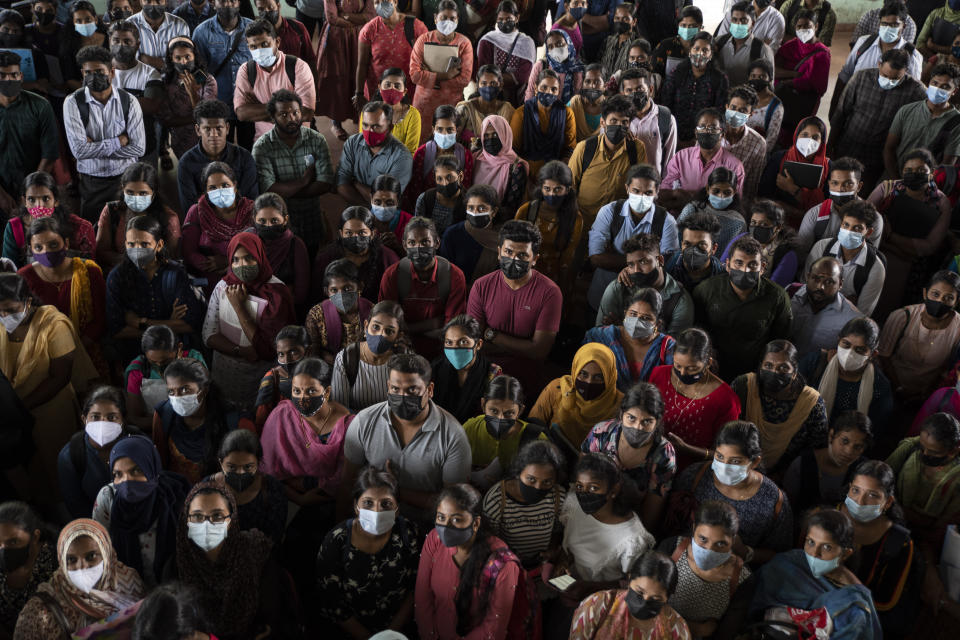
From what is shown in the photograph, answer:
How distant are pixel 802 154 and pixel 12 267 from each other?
5.51 meters

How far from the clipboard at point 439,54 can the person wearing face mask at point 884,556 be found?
499cm

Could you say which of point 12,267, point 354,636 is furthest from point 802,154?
point 12,267

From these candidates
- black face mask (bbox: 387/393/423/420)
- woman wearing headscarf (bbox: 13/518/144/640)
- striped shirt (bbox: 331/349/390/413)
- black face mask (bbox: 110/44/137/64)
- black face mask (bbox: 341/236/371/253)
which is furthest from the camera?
black face mask (bbox: 110/44/137/64)

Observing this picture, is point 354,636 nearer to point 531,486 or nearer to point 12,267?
point 531,486

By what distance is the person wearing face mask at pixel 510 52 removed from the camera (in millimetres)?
7859

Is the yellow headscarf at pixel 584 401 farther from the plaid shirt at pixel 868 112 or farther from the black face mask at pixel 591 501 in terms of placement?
the plaid shirt at pixel 868 112

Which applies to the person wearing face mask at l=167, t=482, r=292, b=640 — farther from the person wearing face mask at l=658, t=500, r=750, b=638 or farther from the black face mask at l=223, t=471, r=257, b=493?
the person wearing face mask at l=658, t=500, r=750, b=638

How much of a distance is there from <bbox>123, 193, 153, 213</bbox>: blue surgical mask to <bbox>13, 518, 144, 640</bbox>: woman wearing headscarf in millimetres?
2682

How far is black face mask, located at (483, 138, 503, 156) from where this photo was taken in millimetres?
6426

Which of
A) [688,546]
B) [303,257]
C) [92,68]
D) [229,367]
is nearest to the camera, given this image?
[688,546]

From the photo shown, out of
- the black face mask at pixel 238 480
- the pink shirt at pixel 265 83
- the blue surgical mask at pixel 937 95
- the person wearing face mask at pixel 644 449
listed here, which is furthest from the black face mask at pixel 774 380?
the pink shirt at pixel 265 83

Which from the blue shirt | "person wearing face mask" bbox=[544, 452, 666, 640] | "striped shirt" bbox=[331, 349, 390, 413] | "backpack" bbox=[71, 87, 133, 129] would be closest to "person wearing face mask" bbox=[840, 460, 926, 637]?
"person wearing face mask" bbox=[544, 452, 666, 640]

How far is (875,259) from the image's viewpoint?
5.68 m

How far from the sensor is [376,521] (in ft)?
12.3
